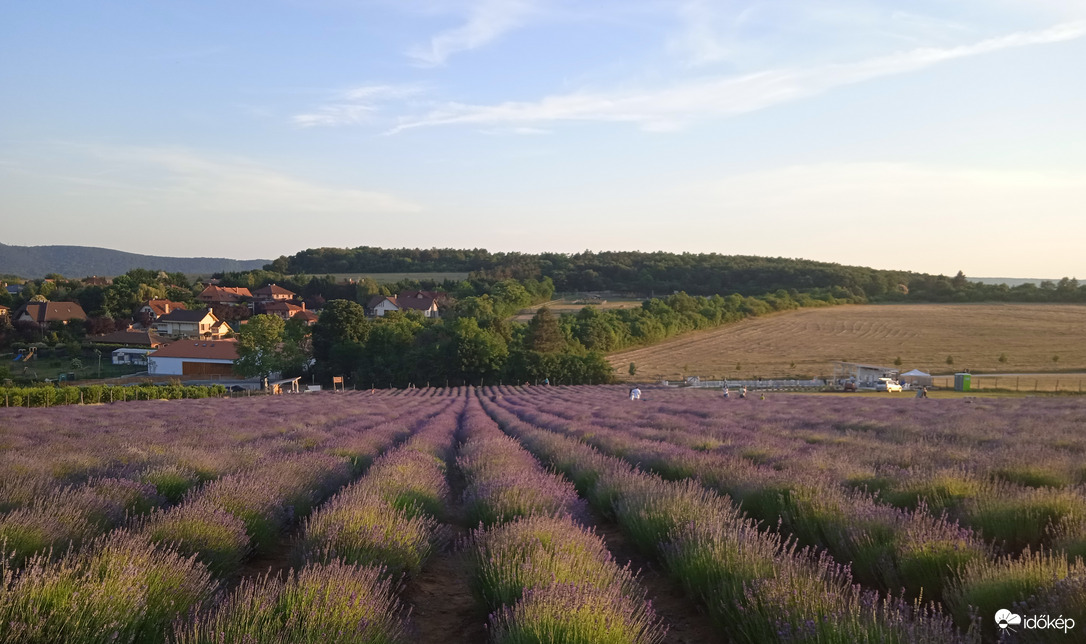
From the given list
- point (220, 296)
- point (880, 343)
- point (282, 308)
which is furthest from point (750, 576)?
point (220, 296)

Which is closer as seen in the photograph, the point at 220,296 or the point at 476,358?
the point at 476,358

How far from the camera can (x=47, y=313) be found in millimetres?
67562

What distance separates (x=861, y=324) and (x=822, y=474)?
67054 millimetres

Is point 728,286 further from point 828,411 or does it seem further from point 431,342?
point 828,411

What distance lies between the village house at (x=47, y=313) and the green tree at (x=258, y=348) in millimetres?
33112

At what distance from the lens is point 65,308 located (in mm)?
70500

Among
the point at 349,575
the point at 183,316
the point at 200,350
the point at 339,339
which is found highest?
the point at 349,575

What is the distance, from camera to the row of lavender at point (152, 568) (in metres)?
2.59

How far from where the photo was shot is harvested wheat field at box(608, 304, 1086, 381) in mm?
46969

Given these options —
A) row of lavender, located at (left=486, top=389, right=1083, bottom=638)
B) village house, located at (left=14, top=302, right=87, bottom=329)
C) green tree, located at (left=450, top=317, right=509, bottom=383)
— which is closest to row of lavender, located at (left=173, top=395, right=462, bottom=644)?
row of lavender, located at (left=486, top=389, right=1083, bottom=638)

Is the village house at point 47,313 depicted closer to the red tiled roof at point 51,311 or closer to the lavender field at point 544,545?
the red tiled roof at point 51,311

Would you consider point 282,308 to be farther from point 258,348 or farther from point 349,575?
point 349,575
